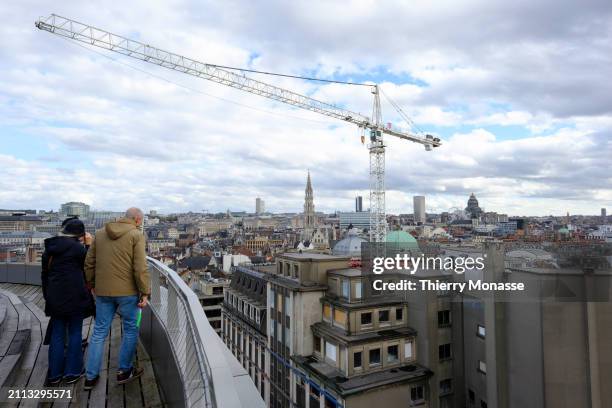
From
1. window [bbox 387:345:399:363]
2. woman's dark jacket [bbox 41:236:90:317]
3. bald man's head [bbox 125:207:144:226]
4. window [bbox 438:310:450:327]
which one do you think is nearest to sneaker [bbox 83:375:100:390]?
woman's dark jacket [bbox 41:236:90:317]

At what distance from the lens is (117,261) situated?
3.60 metres

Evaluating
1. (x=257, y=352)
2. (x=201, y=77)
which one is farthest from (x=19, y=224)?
(x=257, y=352)

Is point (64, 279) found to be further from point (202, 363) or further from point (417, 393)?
point (417, 393)

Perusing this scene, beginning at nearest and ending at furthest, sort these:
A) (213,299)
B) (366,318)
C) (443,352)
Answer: (366,318), (443,352), (213,299)

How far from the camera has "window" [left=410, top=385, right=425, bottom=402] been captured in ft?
53.5

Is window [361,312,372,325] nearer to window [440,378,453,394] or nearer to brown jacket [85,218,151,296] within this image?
window [440,378,453,394]

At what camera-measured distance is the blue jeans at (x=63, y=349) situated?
3617mm

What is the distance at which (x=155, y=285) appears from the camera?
18.7 ft

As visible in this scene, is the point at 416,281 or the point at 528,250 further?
the point at 416,281

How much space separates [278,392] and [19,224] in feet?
445

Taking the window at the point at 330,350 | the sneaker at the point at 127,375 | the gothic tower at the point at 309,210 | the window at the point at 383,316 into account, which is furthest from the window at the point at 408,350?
the gothic tower at the point at 309,210

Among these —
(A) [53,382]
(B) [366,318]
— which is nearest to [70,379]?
(A) [53,382]

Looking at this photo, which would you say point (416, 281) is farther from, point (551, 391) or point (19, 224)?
point (19, 224)

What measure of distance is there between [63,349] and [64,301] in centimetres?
49
